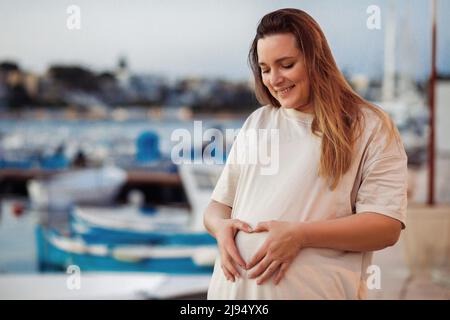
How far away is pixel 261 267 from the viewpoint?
101 cm

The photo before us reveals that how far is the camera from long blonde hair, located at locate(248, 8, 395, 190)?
1.00 metres

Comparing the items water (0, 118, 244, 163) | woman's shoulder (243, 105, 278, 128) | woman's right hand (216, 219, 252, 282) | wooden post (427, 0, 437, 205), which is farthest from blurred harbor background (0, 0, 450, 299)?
woman's right hand (216, 219, 252, 282)

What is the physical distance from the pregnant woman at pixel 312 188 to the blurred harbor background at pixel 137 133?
2.26 m

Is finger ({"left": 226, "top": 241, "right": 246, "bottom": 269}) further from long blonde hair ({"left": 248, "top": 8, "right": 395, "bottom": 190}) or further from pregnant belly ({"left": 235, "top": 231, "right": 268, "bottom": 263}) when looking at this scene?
long blonde hair ({"left": 248, "top": 8, "right": 395, "bottom": 190})

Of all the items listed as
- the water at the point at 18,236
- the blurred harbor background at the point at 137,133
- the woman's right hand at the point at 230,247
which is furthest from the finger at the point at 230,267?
the water at the point at 18,236

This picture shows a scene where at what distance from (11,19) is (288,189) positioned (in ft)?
11.1

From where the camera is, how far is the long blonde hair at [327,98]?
100 centimetres

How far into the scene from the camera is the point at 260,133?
1123mm

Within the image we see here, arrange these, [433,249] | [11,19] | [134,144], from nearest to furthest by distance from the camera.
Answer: [433,249]
[11,19]
[134,144]

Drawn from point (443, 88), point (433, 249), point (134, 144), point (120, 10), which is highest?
point (120, 10)
